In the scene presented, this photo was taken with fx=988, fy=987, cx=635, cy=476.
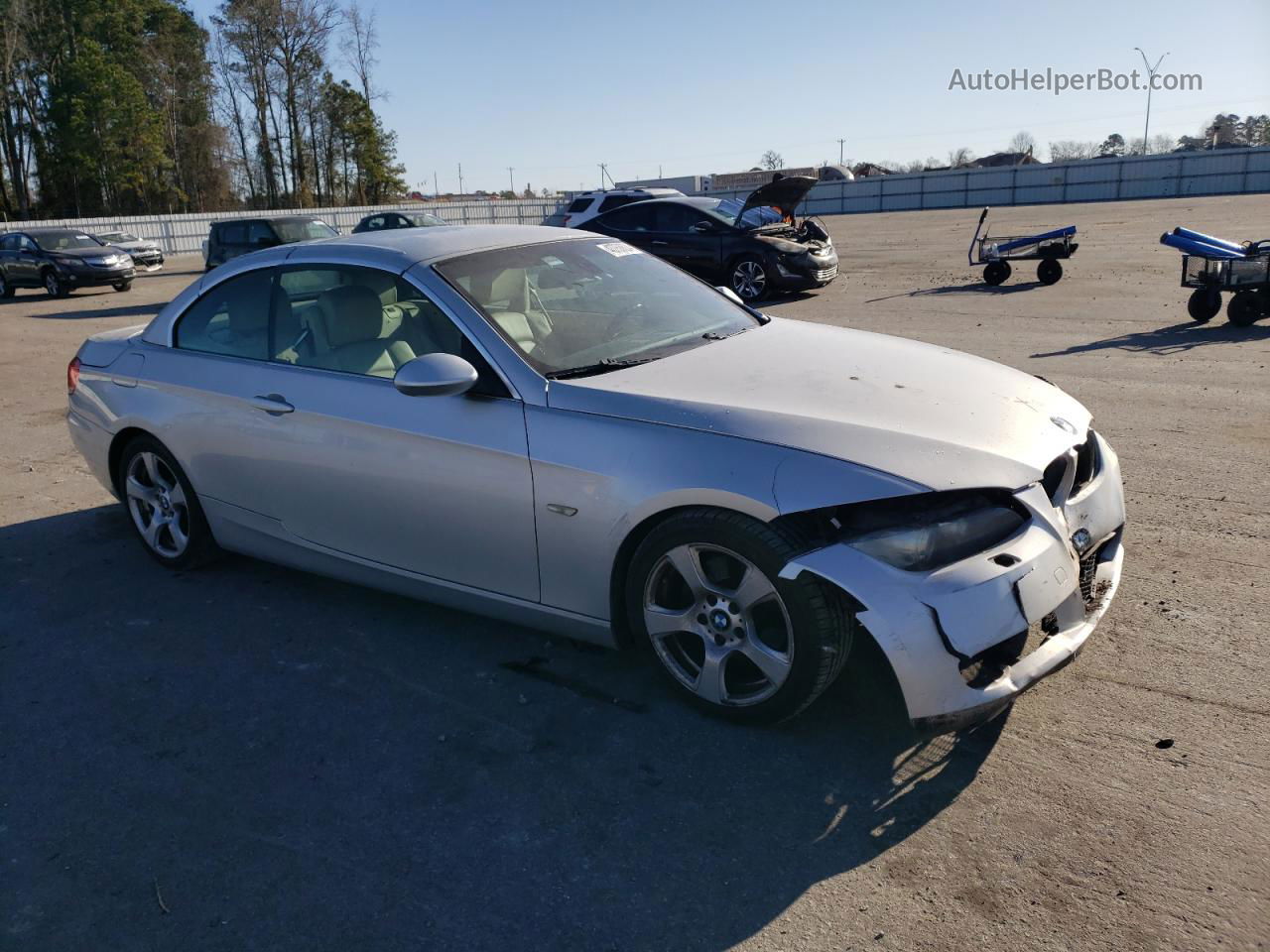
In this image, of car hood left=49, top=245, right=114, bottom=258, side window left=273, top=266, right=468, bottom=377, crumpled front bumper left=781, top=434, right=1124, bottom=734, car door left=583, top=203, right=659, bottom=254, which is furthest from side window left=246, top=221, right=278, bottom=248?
crumpled front bumper left=781, top=434, right=1124, bottom=734

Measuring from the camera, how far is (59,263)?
2194cm

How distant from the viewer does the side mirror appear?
3.56 meters

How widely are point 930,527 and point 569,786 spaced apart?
1369mm

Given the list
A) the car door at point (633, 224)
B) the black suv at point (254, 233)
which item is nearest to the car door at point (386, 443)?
the car door at point (633, 224)

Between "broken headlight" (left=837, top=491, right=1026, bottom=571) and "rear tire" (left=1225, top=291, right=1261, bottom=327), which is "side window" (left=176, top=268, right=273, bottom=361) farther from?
"rear tire" (left=1225, top=291, right=1261, bottom=327)

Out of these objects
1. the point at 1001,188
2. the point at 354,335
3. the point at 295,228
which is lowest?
the point at 354,335

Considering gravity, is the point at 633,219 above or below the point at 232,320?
above

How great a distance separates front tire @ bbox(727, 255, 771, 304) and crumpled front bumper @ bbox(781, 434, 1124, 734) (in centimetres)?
1274

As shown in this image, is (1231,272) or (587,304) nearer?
(587,304)

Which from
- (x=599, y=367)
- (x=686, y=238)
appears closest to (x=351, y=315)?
(x=599, y=367)

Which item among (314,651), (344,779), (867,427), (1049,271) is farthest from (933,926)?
(1049,271)

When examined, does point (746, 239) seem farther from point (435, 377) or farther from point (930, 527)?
point (930, 527)

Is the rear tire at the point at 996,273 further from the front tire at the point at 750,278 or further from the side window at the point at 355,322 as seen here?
the side window at the point at 355,322

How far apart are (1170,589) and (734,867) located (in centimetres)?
258
